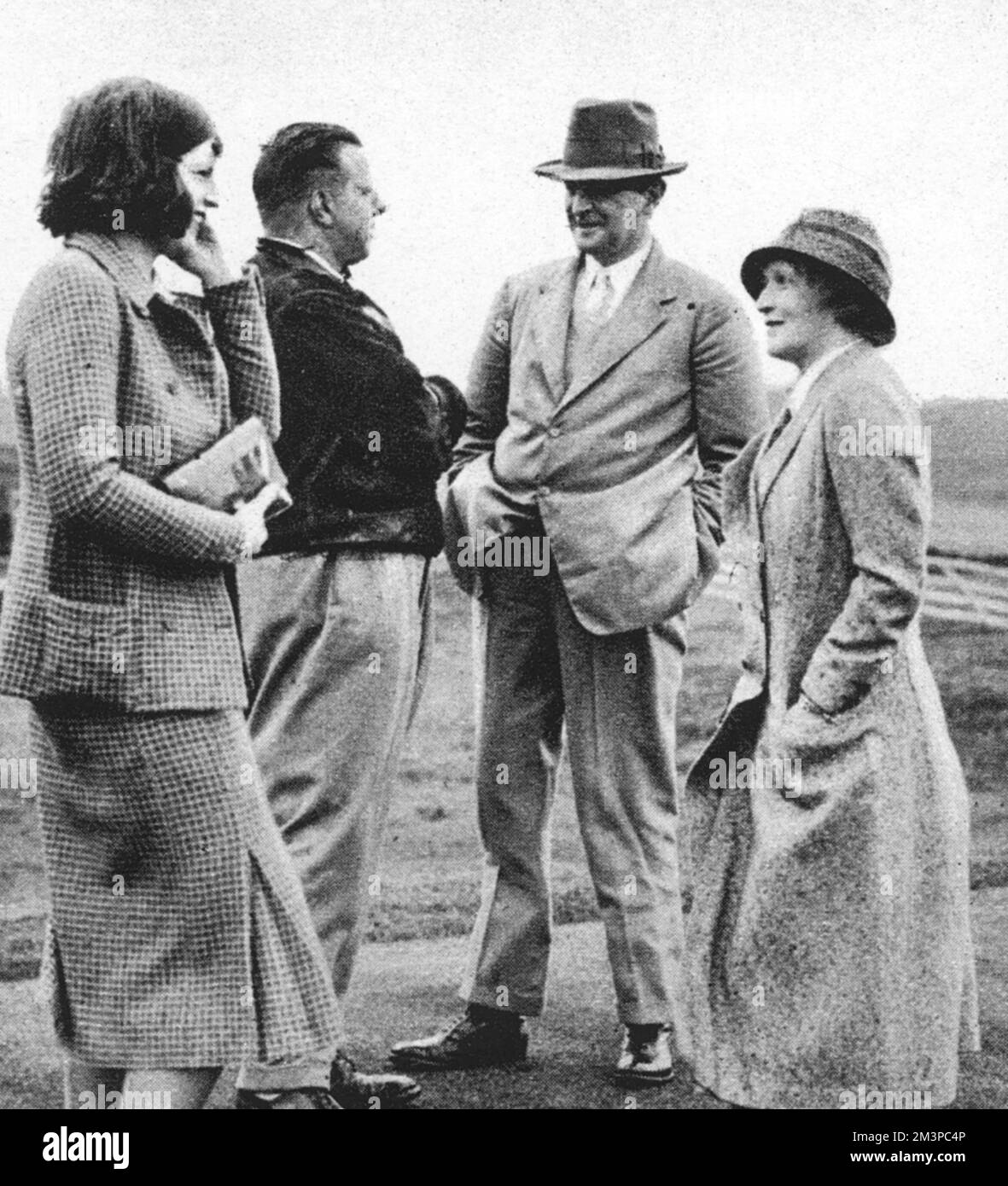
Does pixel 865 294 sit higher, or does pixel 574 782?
pixel 865 294

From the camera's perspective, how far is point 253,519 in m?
3.55

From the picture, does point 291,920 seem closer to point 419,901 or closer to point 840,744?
point 840,744

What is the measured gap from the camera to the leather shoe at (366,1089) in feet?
14.9

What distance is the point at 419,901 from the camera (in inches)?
271

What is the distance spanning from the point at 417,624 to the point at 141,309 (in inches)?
52.0

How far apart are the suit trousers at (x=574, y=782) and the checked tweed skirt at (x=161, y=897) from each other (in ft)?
5.19

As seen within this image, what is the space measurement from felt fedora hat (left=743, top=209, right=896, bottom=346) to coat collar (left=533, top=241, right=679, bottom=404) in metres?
0.74

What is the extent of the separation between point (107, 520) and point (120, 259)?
1.52ft

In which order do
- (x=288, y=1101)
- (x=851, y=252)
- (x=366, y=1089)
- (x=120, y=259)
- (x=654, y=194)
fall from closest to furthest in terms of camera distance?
(x=120, y=259) < (x=288, y=1101) < (x=851, y=252) < (x=366, y=1089) < (x=654, y=194)

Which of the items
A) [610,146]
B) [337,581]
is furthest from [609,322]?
[337,581]

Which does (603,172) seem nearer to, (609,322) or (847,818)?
(609,322)

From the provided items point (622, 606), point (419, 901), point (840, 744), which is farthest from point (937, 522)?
point (840, 744)
